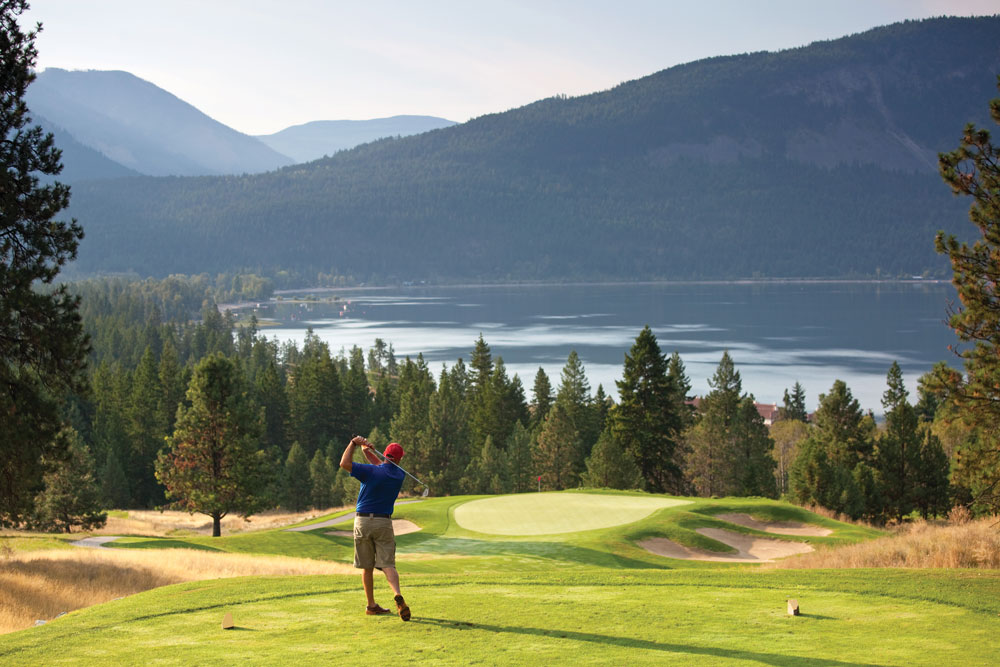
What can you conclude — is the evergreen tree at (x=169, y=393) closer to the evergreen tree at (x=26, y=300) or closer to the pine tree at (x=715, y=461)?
the pine tree at (x=715, y=461)

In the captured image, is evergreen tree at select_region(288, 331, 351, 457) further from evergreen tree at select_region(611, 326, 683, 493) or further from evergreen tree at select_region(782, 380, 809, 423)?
evergreen tree at select_region(782, 380, 809, 423)

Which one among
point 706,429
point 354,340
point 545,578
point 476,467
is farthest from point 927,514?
point 354,340

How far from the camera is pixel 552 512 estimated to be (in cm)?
3344

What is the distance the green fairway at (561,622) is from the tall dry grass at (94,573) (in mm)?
3488

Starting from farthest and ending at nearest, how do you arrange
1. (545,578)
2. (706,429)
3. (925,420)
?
(925,420)
(706,429)
(545,578)

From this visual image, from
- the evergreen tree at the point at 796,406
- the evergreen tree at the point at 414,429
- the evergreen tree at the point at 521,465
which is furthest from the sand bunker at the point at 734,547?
the evergreen tree at the point at 796,406

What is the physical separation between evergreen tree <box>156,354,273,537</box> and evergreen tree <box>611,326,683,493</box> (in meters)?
24.0

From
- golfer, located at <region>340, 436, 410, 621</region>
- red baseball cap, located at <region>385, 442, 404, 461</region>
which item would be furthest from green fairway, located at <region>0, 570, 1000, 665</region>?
red baseball cap, located at <region>385, 442, 404, 461</region>

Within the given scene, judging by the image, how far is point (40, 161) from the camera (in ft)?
63.4

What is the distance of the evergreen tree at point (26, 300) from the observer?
18656mm

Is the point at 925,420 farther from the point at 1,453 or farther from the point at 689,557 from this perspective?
the point at 1,453

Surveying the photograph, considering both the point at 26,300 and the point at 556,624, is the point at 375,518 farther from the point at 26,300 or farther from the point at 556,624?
the point at 26,300

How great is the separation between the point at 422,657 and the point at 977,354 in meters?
15.3

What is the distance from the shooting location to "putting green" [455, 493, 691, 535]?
30.8 metres
